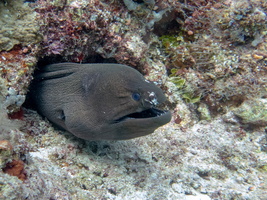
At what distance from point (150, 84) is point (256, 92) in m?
3.25

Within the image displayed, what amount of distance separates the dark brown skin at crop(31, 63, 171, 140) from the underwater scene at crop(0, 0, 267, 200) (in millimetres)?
17

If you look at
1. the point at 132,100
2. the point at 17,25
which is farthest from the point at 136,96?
the point at 17,25

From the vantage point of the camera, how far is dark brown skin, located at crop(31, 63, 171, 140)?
2896 millimetres

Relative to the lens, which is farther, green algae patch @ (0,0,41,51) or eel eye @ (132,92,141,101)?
green algae patch @ (0,0,41,51)

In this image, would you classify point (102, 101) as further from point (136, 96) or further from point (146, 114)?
point (146, 114)

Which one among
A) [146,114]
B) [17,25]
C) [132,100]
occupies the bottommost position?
[146,114]

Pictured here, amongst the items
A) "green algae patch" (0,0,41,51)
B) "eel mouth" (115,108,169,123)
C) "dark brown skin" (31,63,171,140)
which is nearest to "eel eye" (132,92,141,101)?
"dark brown skin" (31,63,171,140)

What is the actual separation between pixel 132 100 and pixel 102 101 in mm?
480

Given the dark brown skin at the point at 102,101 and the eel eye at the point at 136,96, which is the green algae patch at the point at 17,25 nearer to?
the dark brown skin at the point at 102,101

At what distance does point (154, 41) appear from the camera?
5.02 meters

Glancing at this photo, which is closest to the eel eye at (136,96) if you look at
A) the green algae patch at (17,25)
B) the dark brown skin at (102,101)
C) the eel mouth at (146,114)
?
the dark brown skin at (102,101)

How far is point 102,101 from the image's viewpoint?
3080mm

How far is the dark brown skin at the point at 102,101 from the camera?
2896 mm

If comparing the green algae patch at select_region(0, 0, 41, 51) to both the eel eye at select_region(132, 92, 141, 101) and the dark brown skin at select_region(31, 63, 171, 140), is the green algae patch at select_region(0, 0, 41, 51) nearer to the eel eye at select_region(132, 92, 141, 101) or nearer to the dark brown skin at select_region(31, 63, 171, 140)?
the dark brown skin at select_region(31, 63, 171, 140)
